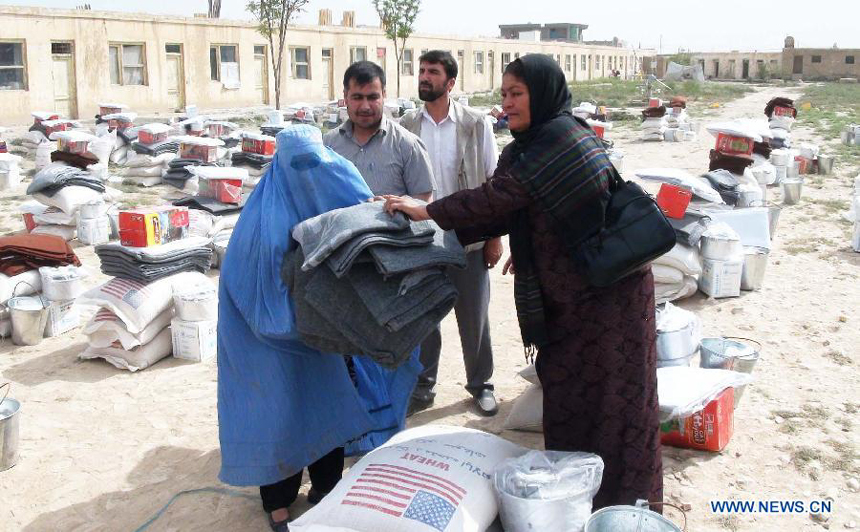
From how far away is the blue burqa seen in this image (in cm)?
262

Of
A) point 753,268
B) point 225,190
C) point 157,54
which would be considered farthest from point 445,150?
point 157,54

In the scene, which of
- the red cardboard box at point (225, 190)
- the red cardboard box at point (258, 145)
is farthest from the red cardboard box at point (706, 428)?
the red cardboard box at point (258, 145)

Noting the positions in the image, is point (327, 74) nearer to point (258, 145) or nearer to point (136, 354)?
point (258, 145)

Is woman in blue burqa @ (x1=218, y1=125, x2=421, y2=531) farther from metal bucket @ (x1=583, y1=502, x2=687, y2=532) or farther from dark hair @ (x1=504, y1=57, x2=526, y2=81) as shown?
metal bucket @ (x1=583, y1=502, x2=687, y2=532)

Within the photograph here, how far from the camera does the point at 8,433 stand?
139 inches

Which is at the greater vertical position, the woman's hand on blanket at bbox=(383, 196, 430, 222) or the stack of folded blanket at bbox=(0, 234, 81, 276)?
the woman's hand on blanket at bbox=(383, 196, 430, 222)

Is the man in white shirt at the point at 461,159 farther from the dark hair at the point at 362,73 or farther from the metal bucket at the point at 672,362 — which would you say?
the metal bucket at the point at 672,362

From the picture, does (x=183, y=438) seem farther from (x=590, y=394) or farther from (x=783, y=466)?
(x=783, y=466)

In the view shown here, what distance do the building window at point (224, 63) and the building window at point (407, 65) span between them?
10.1 meters

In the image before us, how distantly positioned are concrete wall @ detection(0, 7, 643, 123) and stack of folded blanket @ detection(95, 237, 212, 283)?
15.4 meters

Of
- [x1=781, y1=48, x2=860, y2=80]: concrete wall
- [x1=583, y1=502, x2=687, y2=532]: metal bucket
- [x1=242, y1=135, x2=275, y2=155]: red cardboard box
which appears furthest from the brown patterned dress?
[x1=781, y1=48, x2=860, y2=80]: concrete wall

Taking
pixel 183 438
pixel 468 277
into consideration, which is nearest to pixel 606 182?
pixel 468 277

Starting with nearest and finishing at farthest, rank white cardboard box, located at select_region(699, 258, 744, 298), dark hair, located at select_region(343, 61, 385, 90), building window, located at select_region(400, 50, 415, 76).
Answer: dark hair, located at select_region(343, 61, 385, 90)
white cardboard box, located at select_region(699, 258, 744, 298)
building window, located at select_region(400, 50, 415, 76)

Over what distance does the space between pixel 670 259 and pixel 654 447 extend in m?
3.16
